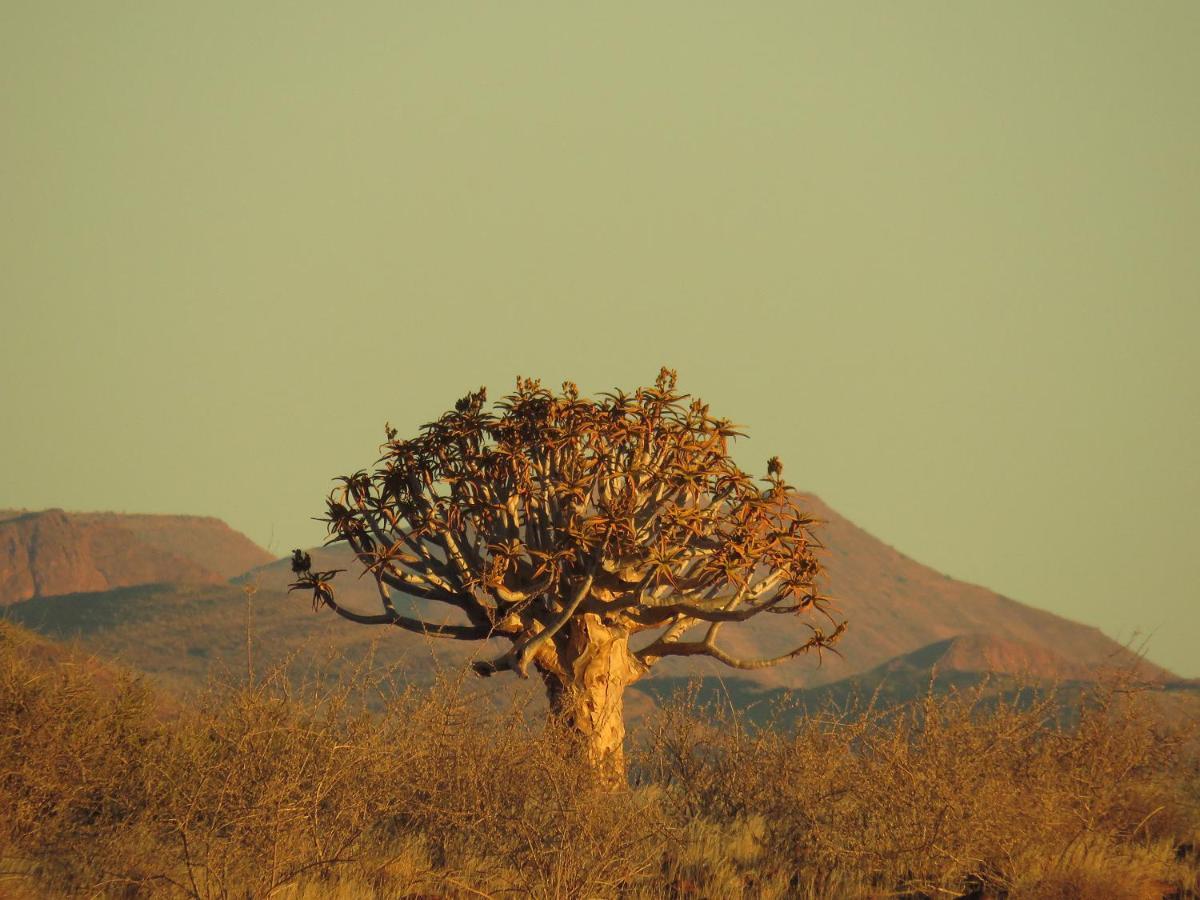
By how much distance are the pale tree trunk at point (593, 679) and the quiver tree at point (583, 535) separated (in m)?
0.01

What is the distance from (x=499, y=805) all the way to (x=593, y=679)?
2.44 m

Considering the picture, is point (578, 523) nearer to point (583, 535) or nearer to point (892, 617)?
point (583, 535)

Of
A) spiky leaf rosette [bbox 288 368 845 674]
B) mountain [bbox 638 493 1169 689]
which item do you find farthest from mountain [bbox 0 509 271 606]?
spiky leaf rosette [bbox 288 368 845 674]

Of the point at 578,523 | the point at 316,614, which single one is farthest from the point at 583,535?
the point at 316,614

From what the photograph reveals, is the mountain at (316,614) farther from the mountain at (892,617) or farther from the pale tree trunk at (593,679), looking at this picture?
the pale tree trunk at (593,679)

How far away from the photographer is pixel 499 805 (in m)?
10.4

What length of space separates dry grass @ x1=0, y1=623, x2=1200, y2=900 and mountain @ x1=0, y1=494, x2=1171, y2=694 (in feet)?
3.24

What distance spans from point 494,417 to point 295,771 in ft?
16.7

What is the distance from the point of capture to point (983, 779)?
35.8ft

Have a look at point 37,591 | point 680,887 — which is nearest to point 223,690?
point 680,887

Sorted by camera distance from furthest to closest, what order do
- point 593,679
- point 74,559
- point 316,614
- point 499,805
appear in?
point 74,559 → point 316,614 → point 593,679 → point 499,805

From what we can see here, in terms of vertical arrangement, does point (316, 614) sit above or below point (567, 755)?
above

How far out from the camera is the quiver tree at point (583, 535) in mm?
12391

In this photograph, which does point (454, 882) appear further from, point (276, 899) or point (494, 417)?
point (494, 417)
